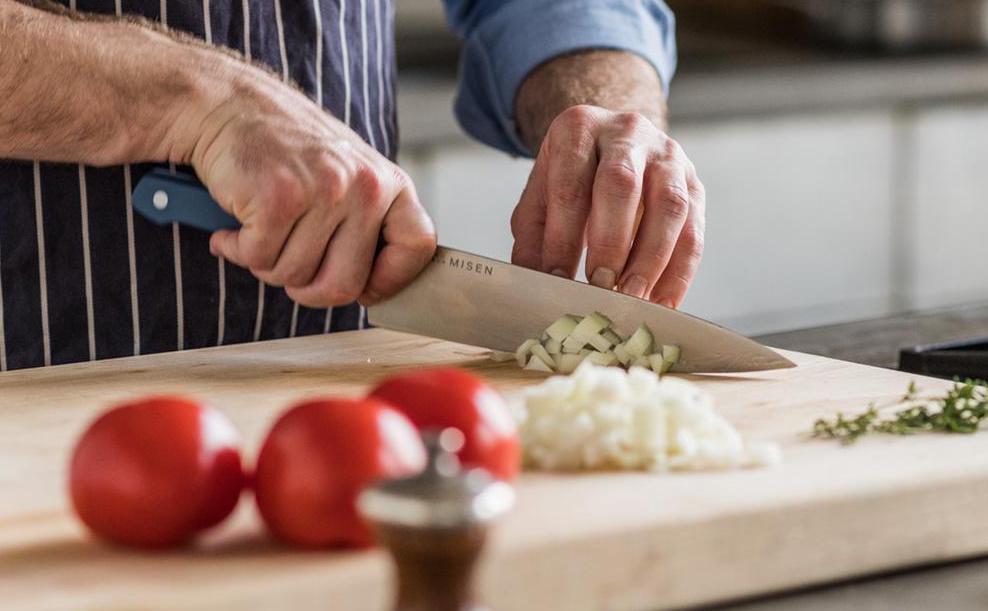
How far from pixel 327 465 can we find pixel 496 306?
63cm

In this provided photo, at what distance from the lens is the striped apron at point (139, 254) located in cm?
147

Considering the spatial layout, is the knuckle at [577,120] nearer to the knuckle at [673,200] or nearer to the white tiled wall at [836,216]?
the knuckle at [673,200]

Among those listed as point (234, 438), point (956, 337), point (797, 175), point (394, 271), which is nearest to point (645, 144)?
point (394, 271)

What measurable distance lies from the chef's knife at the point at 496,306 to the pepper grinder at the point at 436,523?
0.68 m

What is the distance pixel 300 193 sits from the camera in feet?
4.22

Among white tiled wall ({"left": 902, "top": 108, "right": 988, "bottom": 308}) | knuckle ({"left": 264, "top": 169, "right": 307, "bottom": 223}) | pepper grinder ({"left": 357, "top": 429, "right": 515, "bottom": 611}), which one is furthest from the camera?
white tiled wall ({"left": 902, "top": 108, "right": 988, "bottom": 308})

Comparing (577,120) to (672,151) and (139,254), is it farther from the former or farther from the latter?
(139,254)

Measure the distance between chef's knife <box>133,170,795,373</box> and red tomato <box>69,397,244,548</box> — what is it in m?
0.58

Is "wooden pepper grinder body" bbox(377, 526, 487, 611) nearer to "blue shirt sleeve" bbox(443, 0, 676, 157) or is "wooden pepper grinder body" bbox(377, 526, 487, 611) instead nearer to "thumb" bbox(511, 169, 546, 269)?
"thumb" bbox(511, 169, 546, 269)

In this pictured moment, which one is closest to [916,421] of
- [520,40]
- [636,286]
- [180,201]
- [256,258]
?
[636,286]

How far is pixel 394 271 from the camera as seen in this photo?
1386mm

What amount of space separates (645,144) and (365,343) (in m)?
0.34

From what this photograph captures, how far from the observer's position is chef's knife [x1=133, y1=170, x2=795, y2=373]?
1.34m

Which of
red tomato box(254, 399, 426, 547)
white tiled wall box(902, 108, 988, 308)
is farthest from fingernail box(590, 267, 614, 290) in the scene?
white tiled wall box(902, 108, 988, 308)
